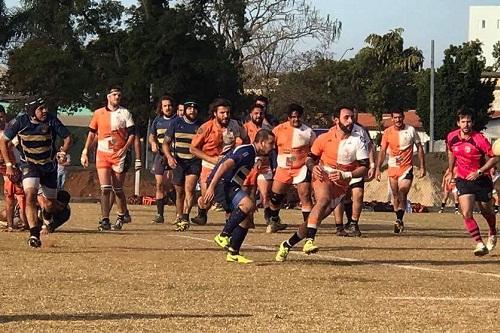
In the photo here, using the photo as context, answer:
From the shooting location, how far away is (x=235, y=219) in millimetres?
13375

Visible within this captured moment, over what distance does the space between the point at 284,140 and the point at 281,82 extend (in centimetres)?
5972

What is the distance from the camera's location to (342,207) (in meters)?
18.7

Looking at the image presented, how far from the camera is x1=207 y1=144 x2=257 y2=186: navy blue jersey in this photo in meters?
13.1

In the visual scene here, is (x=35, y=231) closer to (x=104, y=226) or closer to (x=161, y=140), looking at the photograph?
(x=104, y=226)

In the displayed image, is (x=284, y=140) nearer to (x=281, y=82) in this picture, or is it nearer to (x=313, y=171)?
(x=313, y=171)

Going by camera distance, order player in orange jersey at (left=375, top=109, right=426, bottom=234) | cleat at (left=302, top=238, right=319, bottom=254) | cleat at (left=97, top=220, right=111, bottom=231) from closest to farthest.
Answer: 1. cleat at (left=302, top=238, right=319, bottom=254)
2. cleat at (left=97, top=220, right=111, bottom=231)
3. player in orange jersey at (left=375, top=109, right=426, bottom=234)

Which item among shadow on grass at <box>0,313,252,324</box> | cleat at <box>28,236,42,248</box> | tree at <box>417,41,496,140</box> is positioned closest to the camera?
shadow on grass at <box>0,313,252,324</box>

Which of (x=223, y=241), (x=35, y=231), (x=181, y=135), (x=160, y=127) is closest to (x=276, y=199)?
(x=181, y=135)

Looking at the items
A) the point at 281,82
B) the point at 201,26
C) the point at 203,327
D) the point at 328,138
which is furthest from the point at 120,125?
the point at 281,82

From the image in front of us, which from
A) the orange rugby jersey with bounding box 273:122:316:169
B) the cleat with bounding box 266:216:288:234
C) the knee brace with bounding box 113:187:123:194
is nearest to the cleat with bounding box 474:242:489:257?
the orange rugby jersey with bounding box 273:122:316:169

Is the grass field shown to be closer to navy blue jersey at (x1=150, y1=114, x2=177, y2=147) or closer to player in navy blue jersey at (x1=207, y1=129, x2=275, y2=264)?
player in navy blue jersey at (x1=207, y1=129, x2=275, y2=264)

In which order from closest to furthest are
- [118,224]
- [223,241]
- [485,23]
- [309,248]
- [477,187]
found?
[223,241] → [309,248] → [477,187] → [118,224] → [485,23]

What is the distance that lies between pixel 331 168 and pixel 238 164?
256cm

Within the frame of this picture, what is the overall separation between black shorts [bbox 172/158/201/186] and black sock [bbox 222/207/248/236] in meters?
5.94
